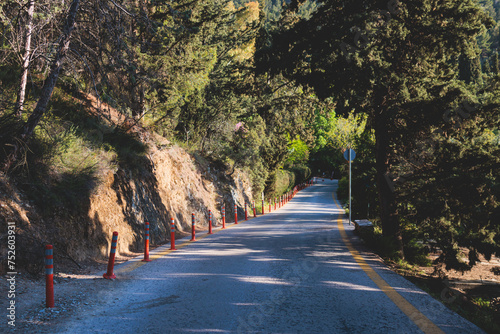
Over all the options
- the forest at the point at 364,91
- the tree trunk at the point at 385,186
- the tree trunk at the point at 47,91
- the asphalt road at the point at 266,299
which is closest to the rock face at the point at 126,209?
the forest at the point at 364,91

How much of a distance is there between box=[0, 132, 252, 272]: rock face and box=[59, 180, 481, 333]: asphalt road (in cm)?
146

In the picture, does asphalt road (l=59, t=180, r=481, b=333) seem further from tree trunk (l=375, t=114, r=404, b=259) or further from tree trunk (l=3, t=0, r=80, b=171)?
tree trunk (l=3, t=0, r=80, b=171)

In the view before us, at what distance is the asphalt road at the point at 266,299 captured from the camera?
13.9 feet

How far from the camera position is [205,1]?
16.6m

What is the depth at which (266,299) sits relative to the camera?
5.25m

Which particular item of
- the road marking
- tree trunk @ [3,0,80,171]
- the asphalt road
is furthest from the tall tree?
tree trunk @ [3,0,80,171]

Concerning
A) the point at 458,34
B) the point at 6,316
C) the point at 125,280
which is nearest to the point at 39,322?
the point at 6,316

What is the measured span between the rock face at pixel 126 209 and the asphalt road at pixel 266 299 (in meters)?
1.46

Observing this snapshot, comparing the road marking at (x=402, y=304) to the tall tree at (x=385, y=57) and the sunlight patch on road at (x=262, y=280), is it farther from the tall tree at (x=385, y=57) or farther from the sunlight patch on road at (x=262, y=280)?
the tall tree at (x=385, y=57)

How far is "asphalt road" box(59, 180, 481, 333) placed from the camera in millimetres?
4223

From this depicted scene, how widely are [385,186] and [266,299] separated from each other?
263 inches

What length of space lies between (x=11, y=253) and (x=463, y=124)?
10201 millimetres

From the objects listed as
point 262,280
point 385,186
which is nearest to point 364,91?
point 385,186

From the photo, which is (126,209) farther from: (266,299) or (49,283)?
(266,299)
